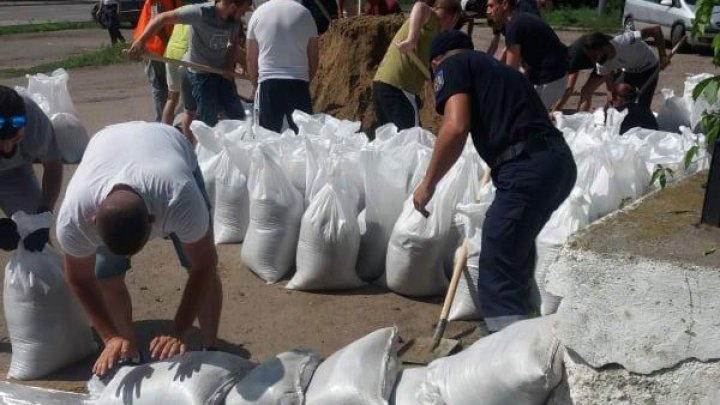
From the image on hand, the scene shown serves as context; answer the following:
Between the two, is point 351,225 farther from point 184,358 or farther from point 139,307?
point 184,358

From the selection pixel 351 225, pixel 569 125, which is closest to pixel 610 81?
pixel 569 125

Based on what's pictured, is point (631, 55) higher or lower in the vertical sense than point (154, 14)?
lower

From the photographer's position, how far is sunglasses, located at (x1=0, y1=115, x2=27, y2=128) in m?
4.27

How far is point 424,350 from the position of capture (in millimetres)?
4293

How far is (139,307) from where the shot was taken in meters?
4.91

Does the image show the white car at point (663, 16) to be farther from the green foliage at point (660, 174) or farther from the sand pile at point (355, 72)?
the green foliage at point (660, 174)

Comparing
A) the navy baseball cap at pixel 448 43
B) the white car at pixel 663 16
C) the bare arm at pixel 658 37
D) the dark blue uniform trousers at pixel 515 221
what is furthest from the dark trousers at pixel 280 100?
the white car at pixel 663 16

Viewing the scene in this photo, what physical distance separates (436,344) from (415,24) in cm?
268

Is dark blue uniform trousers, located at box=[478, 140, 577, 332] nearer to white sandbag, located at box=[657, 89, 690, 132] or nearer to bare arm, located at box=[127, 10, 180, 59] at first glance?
bare arm, located at box=[127, 10, 180, 59]

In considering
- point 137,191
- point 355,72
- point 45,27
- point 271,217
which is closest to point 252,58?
point 355,72

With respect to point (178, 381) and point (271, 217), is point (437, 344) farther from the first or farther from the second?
point (178, 381)

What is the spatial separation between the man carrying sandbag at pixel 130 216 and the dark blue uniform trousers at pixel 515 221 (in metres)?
1.04

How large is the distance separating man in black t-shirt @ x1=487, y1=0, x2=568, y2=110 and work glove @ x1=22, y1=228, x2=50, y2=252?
11.3 ft

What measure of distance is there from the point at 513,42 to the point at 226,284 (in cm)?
269
